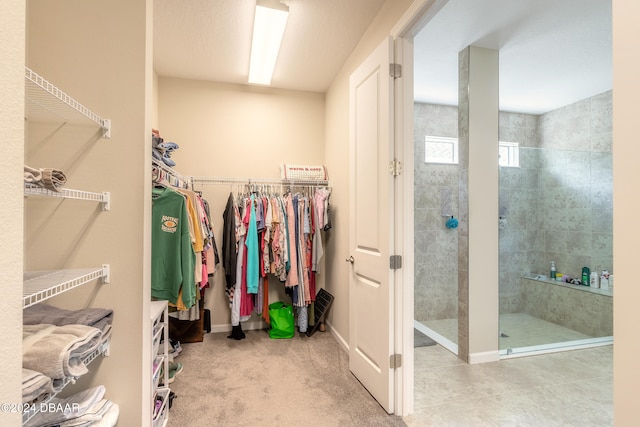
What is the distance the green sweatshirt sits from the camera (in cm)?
198

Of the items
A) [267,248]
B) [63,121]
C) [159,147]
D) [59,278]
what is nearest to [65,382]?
[59,278]

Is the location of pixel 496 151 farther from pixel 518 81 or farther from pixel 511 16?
pixel 518 81

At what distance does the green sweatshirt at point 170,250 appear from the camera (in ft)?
6.48

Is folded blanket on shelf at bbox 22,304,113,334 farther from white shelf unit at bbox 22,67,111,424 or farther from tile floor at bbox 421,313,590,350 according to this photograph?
tile floor at bbox 421,313,590,350

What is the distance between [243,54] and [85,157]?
198 cm

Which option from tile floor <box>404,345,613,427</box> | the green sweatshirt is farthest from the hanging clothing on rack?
tile floor <box>404,345,613,427</box>

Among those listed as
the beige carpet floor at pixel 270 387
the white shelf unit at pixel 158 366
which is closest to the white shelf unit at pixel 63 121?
the white shelf unit at pixel 158 366

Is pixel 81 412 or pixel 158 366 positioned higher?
pixel 81 412

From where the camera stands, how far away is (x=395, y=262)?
1.88 m

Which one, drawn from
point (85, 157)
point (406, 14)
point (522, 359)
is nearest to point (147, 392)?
point (85, 157)

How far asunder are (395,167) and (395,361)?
1232mm

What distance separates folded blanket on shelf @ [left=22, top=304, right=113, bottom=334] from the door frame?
153 centimetres

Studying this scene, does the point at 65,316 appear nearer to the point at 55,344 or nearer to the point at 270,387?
the point at 55,344

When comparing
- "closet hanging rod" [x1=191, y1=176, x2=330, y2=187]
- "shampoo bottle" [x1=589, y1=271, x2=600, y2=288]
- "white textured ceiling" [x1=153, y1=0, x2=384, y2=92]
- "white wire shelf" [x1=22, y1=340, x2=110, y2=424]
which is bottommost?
"shampoo bottle" [x1=589, y1=271, x2=600, y2=288]
